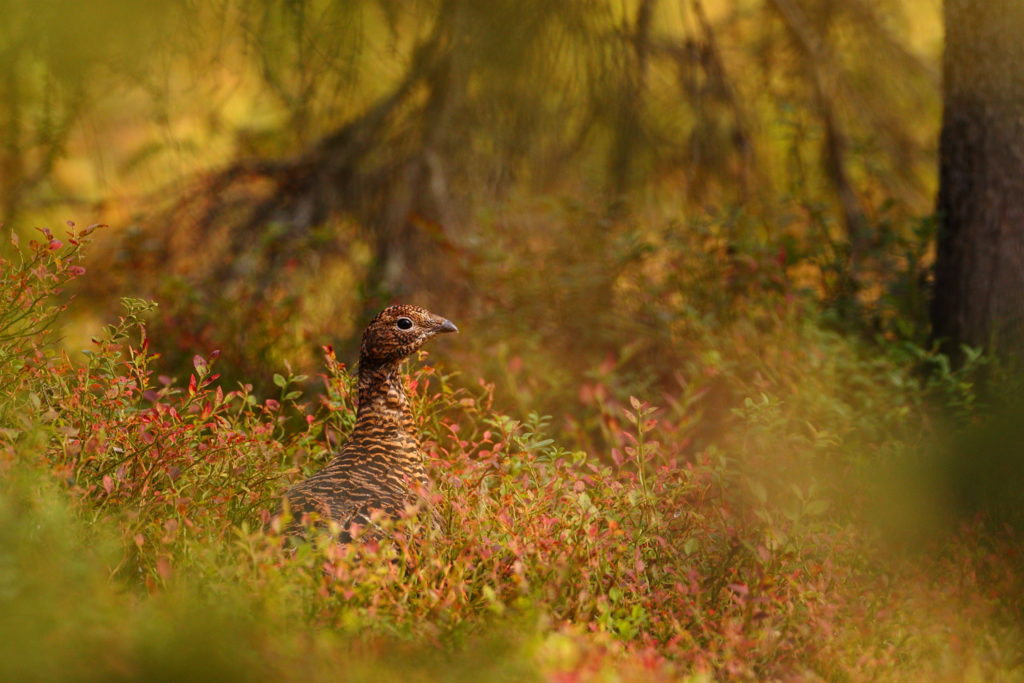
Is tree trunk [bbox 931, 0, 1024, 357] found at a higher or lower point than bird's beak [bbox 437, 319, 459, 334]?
higher

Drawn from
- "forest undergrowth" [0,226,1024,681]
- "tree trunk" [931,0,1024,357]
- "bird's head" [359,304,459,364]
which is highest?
"tree trunk" [931,0,1024,357]

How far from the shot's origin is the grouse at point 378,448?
11.2 feet

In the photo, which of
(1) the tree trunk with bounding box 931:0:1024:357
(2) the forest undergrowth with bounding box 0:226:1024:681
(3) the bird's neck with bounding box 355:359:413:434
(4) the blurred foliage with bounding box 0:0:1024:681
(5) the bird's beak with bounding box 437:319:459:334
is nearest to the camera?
(2) the forest undergrowth with bounding box 0:226:1024:681

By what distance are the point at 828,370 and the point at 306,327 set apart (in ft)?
9.90

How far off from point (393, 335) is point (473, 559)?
0.96 metres

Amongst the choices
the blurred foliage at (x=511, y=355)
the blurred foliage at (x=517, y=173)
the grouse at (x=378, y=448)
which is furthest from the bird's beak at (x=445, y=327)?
the blurred foliage at (x=517, y=173)

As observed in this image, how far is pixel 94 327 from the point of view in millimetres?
7973

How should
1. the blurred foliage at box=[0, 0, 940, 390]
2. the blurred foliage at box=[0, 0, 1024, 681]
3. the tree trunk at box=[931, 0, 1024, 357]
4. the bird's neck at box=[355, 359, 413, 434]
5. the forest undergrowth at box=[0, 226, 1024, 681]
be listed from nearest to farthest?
the forest undergrowth at box=[0, 226, 1024, 681] < the blurred foliage at box=[0, 0, 1024, 681] < the bird's neck at box=[355, 359, 413, 434] < the blurred foliage at box=[0, 0, 940, 390] < the tree trunk at box=[931, 0, 1024, 357]

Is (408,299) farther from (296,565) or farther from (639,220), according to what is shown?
(296,565)

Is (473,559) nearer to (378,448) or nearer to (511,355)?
(378,448)

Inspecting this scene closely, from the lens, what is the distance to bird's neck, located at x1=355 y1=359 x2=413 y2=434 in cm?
388

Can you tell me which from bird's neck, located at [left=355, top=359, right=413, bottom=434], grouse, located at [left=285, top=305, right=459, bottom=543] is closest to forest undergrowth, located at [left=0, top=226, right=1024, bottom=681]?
grouse, located at [left=285, top=305, right=459, bottom=543]

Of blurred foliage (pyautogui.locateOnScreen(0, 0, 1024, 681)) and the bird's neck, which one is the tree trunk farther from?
the bird's neck

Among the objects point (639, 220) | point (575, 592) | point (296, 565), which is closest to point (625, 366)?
point (639, 220)
